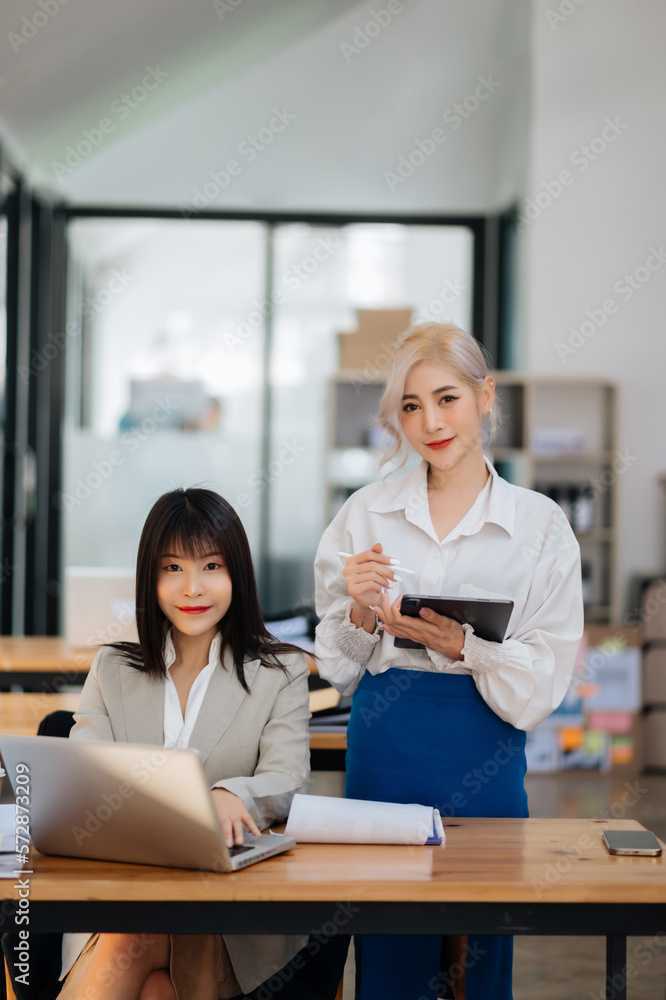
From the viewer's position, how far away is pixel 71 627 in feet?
12.1

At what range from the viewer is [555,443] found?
5.60m

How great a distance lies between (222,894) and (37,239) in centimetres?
576

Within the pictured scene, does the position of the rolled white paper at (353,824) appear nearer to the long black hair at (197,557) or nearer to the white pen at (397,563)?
the long black hair at (197,557)

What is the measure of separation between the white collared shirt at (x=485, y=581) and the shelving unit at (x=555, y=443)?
3.61 meters

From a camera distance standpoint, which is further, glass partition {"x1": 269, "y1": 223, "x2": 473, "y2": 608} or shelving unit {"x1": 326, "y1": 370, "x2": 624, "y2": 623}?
glass partition {"x1": 269, "y1": 223, "x2": 473, "y2": 608}

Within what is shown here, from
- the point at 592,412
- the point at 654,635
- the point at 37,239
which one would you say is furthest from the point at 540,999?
the point at 37,239
